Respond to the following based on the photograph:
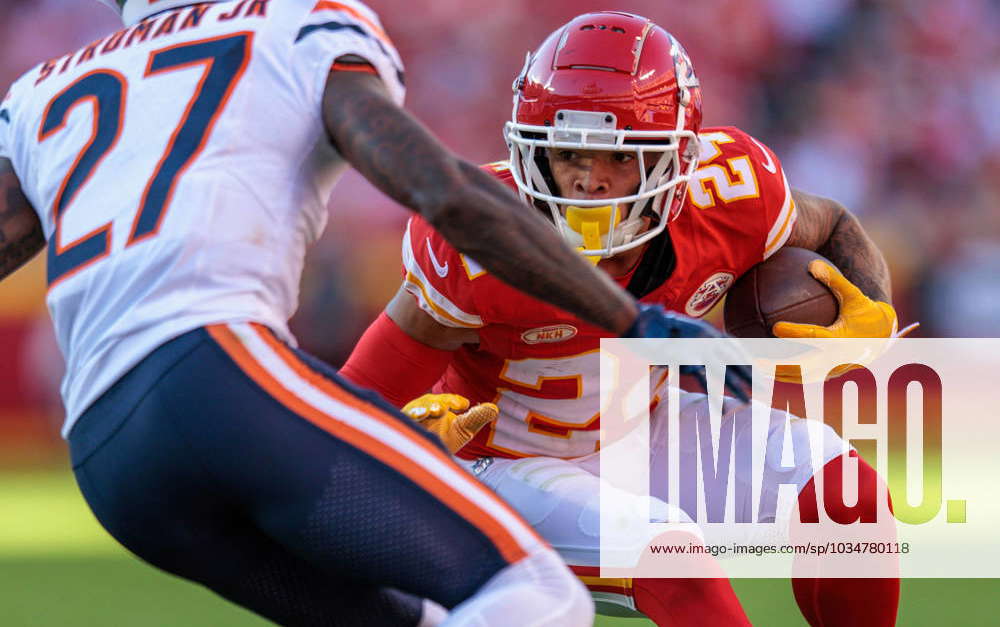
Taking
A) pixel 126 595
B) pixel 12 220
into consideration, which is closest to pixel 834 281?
pixel 12 220

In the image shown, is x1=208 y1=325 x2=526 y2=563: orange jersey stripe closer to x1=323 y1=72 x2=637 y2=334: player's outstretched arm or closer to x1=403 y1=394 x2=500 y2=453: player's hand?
x1=323 y1=72 x2=637 y2=334: player's outstretched arm

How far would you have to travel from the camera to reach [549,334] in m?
2.74

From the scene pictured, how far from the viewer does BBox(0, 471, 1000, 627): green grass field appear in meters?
3.74

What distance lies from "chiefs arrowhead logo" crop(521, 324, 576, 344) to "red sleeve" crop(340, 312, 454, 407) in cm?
21

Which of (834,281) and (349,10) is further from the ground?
(349,10)

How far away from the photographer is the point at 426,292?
8.90 feet

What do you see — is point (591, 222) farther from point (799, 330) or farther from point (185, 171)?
point (185, 171)

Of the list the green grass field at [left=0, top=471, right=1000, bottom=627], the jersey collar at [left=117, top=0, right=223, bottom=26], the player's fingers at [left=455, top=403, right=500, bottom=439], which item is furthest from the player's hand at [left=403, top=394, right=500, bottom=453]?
the green grass field at [left=0, top=471, right=1000, bottom=627]

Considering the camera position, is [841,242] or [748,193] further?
[841,242]

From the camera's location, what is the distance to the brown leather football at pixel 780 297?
279 centimetres

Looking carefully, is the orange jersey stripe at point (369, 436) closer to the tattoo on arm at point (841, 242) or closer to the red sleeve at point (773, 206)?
the red sleeve at point (773, 206)

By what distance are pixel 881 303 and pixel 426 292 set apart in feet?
3.28

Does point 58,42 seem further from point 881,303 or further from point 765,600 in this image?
point 881,303

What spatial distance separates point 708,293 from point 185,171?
1.41 meters
